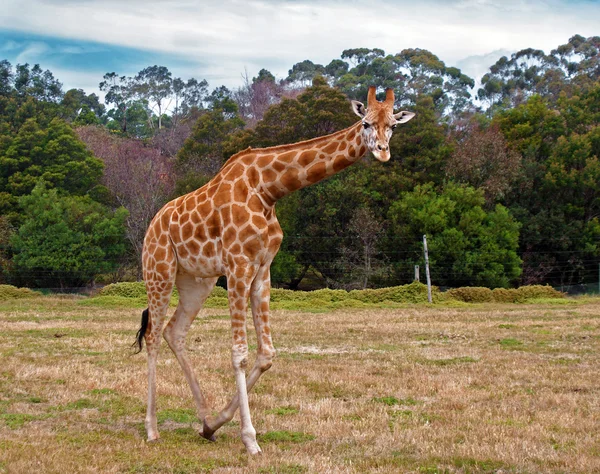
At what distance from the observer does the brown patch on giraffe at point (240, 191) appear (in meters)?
8.63

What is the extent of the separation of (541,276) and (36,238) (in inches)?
1068

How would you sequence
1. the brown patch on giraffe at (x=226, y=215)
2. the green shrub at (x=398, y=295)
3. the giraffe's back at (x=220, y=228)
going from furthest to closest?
1. the green shrub at (x=398, y=295)
2. the brown patch on giraffe at (x=226, y=215)
3. the giraffe's back at (x=220, y=228)

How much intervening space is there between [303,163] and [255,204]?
0.74 metres

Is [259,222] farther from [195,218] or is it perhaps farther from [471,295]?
[471,295]

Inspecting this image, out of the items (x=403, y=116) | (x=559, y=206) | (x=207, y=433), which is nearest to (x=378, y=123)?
(x=403, y=116)

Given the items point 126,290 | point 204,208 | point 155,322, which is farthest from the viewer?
point 126,290

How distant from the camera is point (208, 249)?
8.84 metres

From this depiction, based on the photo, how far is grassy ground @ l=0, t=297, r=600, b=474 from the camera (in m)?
7.52

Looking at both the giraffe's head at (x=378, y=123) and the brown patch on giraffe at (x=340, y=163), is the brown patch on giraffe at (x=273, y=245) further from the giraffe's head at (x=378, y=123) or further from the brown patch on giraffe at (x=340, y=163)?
the giraffe's head at (x=378, y=123)

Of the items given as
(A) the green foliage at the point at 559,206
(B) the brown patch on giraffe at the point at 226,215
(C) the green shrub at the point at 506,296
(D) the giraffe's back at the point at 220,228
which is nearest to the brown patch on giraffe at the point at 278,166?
(D) the giraffe's back at the point at 220,228

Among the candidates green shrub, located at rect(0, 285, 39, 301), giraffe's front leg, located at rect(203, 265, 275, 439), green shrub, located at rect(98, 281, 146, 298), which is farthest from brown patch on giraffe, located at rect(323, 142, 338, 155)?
green shrub, located at rect(0, 285, 39, 301)

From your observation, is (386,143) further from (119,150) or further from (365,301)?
(119,150)

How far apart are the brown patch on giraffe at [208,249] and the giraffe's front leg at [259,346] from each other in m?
0.63

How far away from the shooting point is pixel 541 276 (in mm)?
41906
